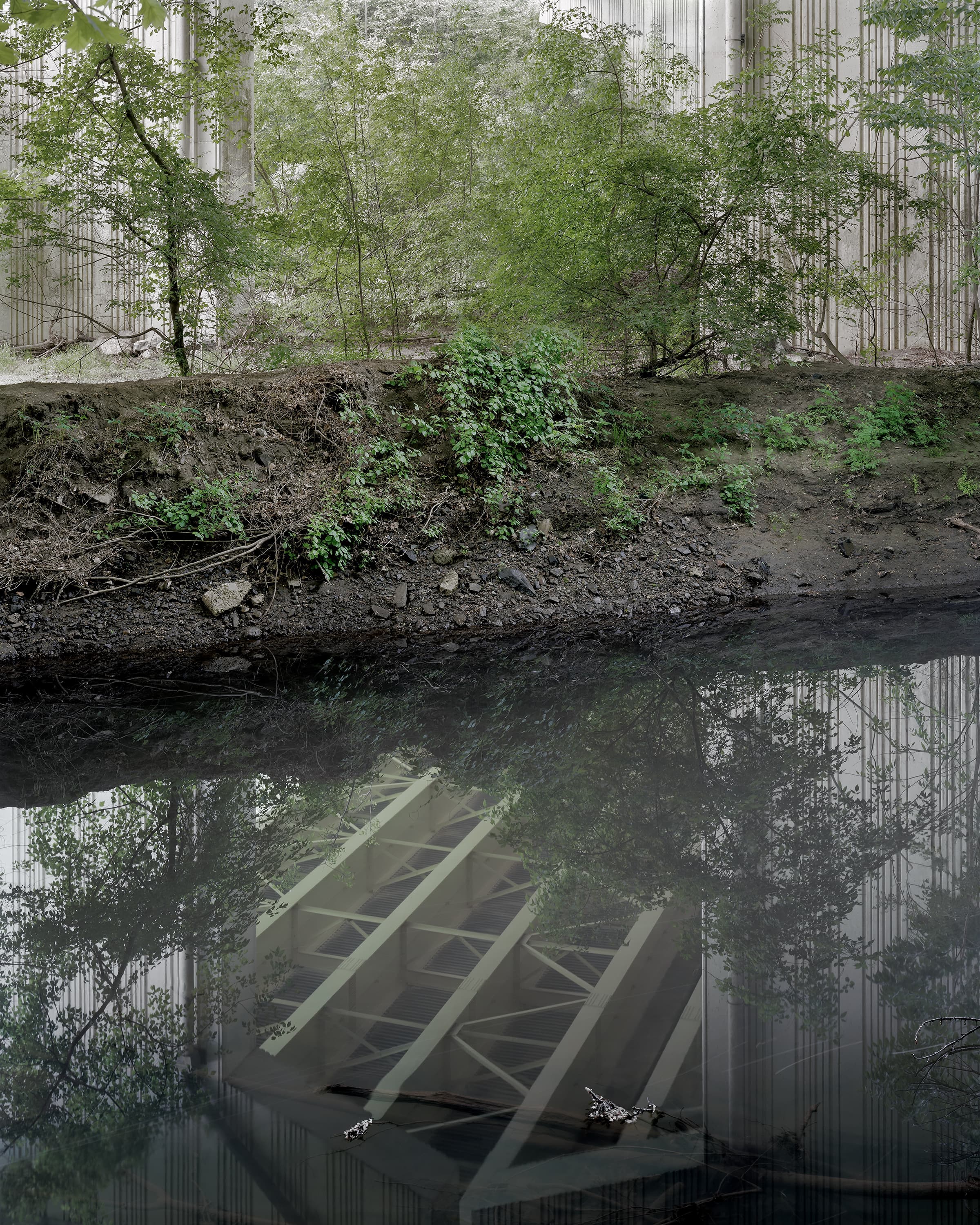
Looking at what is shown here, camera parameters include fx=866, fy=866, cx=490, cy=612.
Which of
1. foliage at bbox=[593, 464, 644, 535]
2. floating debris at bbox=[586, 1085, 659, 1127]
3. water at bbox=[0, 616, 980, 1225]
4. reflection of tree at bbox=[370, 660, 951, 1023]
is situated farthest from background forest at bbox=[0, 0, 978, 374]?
floating debris at bbox=[586, 1085, 659, 1127]

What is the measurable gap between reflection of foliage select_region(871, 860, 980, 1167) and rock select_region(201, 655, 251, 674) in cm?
391

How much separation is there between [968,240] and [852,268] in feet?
4.09

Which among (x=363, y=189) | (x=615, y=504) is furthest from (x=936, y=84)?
(x=363, y=189)

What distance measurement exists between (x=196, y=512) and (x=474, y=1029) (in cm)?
515

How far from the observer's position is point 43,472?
20.1 feet

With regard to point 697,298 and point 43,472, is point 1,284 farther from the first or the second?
point 697,298

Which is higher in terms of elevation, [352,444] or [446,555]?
[352,444]

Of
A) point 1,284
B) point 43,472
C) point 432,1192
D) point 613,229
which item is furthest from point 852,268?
point 1,284

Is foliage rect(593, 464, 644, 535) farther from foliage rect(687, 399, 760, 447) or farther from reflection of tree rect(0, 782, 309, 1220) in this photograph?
reflection of tree rect(0, 782, 309, 1220)

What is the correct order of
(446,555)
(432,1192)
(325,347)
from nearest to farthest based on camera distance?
(432,1192) → (446,555) → (325,347)

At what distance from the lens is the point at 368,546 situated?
21.6ft

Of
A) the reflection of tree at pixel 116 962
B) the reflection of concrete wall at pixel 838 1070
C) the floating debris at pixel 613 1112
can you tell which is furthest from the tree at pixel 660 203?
the floating debris at pixel 613 1112

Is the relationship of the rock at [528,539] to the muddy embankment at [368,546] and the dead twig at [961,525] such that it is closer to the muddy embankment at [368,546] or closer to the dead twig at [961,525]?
the muddy embankment at [368,546]

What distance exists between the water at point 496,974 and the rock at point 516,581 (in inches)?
110
